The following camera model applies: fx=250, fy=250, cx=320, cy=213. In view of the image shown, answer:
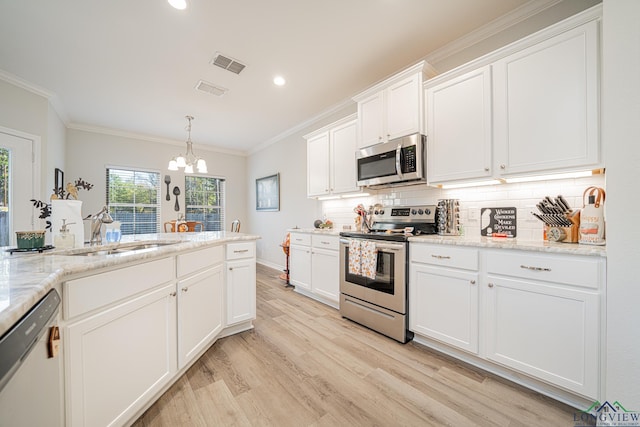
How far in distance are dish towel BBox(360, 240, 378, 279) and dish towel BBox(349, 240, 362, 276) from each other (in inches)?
1.7

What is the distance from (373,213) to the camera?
3080 millimetres

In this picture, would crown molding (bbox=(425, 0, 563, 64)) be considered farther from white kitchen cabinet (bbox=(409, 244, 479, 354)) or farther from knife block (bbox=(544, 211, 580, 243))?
white kitchen cabinet (bbox=(409, 244, 479, 354))

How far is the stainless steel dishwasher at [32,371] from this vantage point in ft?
1.74

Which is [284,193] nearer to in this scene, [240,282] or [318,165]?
[318,165]

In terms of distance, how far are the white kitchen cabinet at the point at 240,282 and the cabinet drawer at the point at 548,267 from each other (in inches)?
79.8

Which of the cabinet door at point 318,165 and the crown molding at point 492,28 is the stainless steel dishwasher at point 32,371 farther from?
the crown molding at point 492,28

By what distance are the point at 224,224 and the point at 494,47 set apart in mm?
5967

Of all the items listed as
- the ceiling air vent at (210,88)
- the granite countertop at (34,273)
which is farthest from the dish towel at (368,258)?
the ceiling air vent at (210,88)

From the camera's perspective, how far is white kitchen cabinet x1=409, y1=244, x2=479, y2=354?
1853 millimetres

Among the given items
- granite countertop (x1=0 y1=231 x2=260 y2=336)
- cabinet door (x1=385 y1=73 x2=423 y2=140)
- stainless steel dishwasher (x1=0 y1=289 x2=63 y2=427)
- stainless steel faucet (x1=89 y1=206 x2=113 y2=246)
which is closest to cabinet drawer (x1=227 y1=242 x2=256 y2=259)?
granite countertop (x1=0 y1=231 x2=260 y2=336)

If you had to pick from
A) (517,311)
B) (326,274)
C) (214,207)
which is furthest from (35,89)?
(517,311)

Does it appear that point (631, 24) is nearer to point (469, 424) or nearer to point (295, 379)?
point (469, 424)

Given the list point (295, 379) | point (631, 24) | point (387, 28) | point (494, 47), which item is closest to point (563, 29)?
point (631, 24)

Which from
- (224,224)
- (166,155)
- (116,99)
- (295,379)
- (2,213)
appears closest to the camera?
(295,379)
